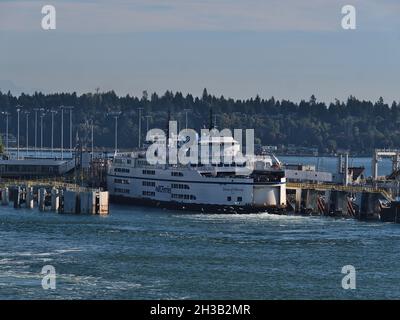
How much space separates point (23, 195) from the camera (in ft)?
327

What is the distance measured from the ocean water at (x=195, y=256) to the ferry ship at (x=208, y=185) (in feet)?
10.4

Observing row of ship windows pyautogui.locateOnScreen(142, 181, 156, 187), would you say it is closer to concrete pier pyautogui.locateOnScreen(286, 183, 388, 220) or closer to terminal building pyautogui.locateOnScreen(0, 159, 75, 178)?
concrete pier pyautogui.locateOnScreen(286, 183, 388, 220)

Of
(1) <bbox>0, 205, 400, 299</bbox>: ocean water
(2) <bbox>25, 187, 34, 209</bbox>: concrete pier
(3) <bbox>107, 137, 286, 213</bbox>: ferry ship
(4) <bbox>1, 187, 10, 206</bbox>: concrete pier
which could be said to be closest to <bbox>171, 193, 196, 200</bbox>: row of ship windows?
(3) <bbox>107, 137, 286, 213</bbox>: ferry ship

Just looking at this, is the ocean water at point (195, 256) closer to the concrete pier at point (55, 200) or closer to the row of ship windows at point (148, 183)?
the concrete pier at point (55, 200)

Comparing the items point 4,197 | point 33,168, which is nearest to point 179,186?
point 4,197

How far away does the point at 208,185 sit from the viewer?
93.9 metres

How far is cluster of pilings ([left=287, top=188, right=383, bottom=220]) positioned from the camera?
92000mm

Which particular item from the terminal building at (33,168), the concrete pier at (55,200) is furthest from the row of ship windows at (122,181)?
the terminal building at (33,168)

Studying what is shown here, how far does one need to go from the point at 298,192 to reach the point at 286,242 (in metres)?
25.7

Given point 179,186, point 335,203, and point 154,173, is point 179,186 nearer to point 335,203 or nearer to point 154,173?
point 154,173

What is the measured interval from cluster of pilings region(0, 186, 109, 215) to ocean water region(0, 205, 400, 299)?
1709mm

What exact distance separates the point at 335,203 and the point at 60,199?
1857cm
